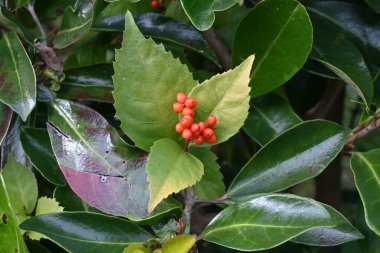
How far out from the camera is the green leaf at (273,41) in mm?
998

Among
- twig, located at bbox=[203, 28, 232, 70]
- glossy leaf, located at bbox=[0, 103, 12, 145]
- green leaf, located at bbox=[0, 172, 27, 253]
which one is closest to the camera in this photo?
green leaf, located at bbox=[0, 172, 27, 253]

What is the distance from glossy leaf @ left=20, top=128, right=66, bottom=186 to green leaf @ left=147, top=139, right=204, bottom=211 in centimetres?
26

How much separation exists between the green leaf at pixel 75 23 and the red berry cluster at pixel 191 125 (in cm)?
27

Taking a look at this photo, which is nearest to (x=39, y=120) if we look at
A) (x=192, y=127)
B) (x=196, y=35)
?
(x=196, y=35)

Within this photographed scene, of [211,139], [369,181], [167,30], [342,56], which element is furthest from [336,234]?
[167,30]

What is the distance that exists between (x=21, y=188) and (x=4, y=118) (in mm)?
115

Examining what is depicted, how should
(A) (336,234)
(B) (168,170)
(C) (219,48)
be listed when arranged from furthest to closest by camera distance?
(C) (219,48)
(A) (336,234)
(B) (168,170)

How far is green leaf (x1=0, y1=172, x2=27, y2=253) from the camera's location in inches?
36.4

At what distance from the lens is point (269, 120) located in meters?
1.14

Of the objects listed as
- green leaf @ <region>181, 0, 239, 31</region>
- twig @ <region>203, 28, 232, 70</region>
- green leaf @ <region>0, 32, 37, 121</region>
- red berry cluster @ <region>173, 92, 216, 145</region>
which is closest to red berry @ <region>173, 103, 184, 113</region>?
red berry cluster @ <region>173, 92, 216, 145</region>

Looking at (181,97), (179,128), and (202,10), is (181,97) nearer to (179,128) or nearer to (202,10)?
(179,128)

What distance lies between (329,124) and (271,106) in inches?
6.4

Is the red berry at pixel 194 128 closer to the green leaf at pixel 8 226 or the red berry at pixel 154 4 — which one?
the green leaf at pixel 8 226

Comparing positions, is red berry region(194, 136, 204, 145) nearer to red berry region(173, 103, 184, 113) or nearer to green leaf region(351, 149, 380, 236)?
red berry region(173, 103, 184, 113)
